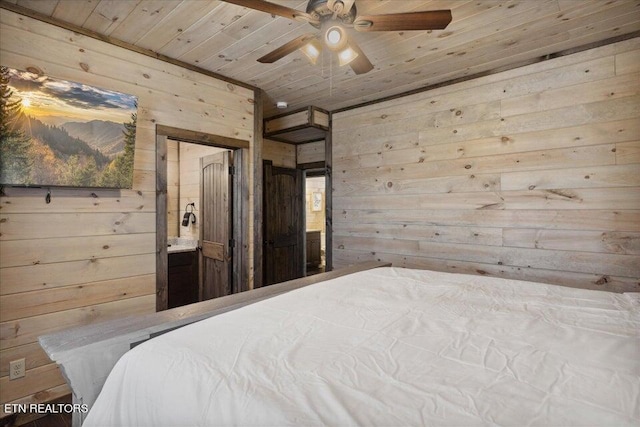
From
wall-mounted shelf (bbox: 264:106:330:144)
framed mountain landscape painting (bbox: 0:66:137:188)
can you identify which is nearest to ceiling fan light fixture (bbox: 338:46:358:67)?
framed mountain landscape painting (bbox: 0:66:137:188)

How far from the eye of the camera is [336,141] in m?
4.14

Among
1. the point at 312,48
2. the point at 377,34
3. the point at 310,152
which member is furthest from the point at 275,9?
the point at 310,152

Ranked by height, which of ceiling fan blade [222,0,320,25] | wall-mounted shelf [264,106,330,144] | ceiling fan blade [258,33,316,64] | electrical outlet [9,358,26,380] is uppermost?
wall-mounted shelf [264,106,330,144]

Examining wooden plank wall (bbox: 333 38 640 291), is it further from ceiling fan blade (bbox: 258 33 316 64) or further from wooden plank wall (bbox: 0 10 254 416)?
wooden plank wall (bbox: 0 10 254 416)

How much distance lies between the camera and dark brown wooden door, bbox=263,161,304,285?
15.7 feet

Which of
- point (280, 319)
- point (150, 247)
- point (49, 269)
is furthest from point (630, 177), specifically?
point (49, 269)

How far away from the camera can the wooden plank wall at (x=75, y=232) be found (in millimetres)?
1979

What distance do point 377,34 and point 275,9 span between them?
1010mm

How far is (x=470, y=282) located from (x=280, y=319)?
1227 mm

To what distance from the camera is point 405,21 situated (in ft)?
5.33

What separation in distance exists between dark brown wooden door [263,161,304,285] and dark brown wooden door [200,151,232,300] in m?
1.08

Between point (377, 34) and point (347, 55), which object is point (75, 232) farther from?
point (377, 34)

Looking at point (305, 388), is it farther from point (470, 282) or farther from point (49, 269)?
point (49, 269)

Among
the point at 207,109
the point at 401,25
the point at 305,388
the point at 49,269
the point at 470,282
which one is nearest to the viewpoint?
the point at 305,388
